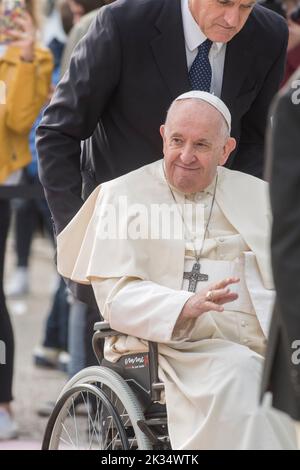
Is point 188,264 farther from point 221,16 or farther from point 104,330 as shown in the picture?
point 221,16

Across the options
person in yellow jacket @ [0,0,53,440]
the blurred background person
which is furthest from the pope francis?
the blurred background person

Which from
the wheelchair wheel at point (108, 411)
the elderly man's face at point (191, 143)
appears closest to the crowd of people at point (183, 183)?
the elderly man's face at point (191, 143)

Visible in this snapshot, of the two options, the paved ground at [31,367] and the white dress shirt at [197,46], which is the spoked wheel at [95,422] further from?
the paved ground at [31,367]

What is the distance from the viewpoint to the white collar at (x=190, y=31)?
5.39 m

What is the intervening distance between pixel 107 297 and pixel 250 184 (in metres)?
0.76

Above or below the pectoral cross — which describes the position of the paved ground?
below

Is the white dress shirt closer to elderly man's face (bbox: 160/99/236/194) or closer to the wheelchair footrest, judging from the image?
Result: elderly man's face (bbox: 160/99/236/194)

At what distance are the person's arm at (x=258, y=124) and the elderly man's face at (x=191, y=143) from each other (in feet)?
1.98

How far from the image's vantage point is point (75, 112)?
534 cm

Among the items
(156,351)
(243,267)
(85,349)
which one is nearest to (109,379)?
(156,351)

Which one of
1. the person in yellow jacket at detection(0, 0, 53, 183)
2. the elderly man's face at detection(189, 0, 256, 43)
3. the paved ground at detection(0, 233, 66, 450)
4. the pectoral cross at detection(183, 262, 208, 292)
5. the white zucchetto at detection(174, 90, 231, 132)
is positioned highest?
the elderly man's face at detection(189, 0, 256, 43)

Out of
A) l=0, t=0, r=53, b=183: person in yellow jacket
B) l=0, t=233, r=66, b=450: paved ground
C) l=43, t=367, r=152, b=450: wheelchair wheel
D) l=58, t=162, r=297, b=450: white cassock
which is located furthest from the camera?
l=0, t=233, r=66, b=450: paved ground

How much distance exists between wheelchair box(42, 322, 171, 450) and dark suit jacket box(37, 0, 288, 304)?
0.63 m

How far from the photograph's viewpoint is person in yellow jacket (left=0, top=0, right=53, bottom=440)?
6.88m
